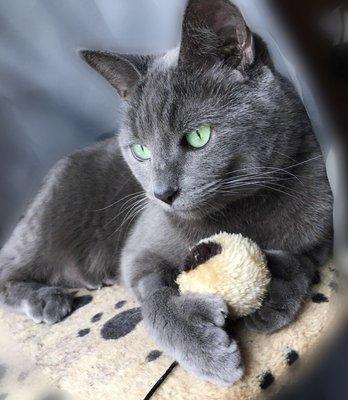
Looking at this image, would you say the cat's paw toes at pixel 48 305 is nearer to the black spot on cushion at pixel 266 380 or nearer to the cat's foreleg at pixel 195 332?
the cat's foreleg at pixel 195 332

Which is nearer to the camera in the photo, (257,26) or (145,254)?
(257,26)

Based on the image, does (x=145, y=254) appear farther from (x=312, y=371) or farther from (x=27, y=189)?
(x=27, y=189)

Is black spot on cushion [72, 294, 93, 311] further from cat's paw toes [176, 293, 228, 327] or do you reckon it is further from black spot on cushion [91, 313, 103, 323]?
cat's paw toes [176, 293, 228, 327]

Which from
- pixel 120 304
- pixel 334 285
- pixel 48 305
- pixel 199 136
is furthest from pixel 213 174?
pixel 48 305

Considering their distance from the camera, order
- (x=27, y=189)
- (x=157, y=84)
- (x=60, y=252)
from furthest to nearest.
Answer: (x=27, y=189) → (x=60, y=252) → (x=157, y=84)

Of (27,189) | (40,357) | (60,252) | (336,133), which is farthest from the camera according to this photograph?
(27,189)

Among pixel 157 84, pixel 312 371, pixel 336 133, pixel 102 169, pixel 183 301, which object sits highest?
pixel 157 84

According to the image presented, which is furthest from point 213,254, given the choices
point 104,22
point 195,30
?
point 104,22

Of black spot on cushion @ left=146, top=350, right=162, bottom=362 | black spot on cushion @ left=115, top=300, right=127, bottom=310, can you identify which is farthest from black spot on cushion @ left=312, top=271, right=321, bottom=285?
black spot on cushion @ left=115, top=300, right=127, bottom=310

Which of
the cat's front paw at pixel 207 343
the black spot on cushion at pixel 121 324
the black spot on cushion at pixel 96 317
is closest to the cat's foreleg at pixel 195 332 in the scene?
the cat's front paw at pixel 207 343

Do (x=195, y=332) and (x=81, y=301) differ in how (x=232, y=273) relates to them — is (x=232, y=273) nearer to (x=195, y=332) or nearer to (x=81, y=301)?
(x=195, y=332)
